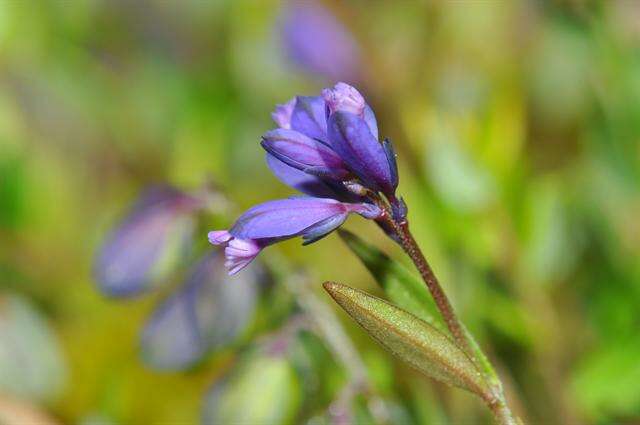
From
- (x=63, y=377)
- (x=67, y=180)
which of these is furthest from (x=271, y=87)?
(x=63, y=377)

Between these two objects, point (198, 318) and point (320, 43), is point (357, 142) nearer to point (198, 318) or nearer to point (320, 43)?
point (198, 318)

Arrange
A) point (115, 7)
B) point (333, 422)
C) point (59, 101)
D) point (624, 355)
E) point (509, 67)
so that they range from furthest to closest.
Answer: point (115, 7) < point (59, 101) < point (509, 67) < point (624, 355) < point (333, 422)

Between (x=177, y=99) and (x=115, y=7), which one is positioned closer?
(x=177, y=99)

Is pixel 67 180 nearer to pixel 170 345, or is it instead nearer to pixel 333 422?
pixel 170 345

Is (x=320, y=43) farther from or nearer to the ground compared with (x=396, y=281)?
farther from the ground

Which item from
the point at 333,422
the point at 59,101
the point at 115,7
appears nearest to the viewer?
the point at 333,422

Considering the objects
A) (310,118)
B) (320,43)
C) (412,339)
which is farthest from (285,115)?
(320,43)

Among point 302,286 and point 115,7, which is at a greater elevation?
point 115,7
